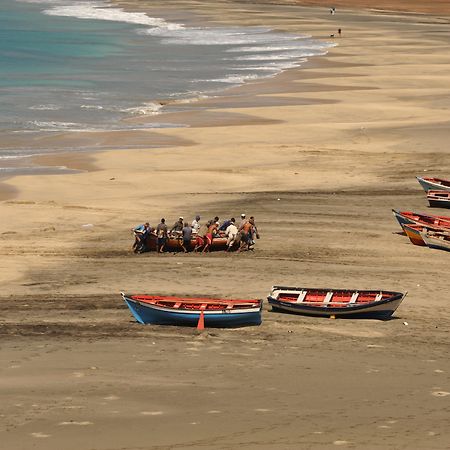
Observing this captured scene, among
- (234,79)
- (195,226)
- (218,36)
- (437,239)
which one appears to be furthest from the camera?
(218,36)

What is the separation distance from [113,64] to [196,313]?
53773 mm

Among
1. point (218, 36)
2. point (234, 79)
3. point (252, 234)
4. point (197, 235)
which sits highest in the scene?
point (252, 234)

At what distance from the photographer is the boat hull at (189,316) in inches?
973

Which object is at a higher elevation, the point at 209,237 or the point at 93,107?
the point at 209,237

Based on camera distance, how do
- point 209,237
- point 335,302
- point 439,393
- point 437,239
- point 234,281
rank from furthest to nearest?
point 437,239 < point 209,237 < point 234,281 < point 335,302 < point 439,393

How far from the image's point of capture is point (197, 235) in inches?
1268

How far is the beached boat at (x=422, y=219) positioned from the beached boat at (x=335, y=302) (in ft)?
24.1

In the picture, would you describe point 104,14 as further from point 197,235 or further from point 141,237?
point 141,237

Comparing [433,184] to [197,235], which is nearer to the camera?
[197,235]

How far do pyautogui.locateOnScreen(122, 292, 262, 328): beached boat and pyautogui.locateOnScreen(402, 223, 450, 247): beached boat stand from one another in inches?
343

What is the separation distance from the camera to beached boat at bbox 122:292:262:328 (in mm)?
24703

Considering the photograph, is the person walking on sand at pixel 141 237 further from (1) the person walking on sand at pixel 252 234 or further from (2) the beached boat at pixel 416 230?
(2) the beached boat at pixel 416 230

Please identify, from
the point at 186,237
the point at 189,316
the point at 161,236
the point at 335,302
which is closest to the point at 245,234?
the point at 186,237

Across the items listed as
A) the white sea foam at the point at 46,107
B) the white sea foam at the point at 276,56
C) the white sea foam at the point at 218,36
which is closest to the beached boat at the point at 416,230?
the white sea foam at the point at 46,107
